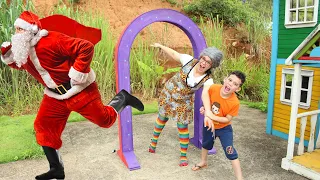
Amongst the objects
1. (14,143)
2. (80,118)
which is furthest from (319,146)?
(14,143)

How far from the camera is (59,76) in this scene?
8.20 ft

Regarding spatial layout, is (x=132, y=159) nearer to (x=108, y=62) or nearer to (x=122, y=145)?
(x=122, y=145)

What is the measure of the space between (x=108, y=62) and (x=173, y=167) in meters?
3.18

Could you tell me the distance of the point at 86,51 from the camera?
7.66 feet

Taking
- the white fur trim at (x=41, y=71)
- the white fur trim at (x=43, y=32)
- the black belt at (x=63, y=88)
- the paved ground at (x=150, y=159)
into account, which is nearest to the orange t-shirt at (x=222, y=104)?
the paved ground at (x=150, y=159)

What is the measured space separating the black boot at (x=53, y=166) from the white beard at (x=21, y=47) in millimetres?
865

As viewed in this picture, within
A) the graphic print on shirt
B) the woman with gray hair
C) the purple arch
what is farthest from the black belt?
the graphic print on shirt

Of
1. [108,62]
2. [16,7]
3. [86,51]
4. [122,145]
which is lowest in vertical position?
[122,145]

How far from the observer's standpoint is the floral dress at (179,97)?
3.30 m

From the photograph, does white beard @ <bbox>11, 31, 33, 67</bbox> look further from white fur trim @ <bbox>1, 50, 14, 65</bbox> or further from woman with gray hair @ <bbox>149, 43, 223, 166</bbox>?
woman with gray hair @ <bbox>149, 43, 223, 166</bbox>

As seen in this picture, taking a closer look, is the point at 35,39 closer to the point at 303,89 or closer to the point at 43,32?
the point at 43,32

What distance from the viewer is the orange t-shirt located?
2.74m

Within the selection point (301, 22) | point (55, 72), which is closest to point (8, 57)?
point (55, 72)

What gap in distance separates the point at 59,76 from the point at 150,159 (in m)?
1.64
